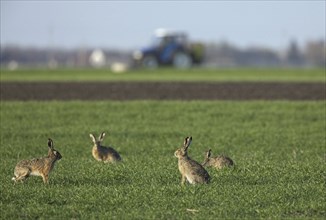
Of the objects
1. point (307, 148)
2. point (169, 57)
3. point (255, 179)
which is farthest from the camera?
point (169, 57)

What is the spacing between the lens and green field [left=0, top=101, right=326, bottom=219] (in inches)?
463

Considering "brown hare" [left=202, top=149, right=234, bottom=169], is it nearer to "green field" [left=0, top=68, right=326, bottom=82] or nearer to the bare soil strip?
the bare soil strip

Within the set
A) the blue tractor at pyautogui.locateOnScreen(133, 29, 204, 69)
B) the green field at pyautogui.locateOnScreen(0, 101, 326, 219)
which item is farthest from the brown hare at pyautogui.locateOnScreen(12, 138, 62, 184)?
the blue tractor at pyautogui.locateOnScreen(133, 29, 204, 69)

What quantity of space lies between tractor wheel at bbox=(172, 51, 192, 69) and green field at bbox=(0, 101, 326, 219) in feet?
172

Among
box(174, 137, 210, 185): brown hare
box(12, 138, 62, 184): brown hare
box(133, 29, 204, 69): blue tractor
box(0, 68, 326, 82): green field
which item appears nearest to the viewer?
box(174, 137, 210, 185): brown hare

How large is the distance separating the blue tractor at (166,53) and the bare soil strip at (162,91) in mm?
39919

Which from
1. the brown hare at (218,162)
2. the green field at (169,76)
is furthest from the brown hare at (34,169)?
the green field at (169,76)

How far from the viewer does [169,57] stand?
8231 centimetres

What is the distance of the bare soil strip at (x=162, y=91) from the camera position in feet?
110

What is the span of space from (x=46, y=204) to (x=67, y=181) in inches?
78.4

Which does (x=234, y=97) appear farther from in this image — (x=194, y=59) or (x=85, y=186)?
(x=194, y=59)

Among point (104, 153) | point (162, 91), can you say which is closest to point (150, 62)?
point (162, 91)

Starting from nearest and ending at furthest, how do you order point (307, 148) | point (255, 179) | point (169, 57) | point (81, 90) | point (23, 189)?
point (23, 189) → point (255, 179) → point (307, 148) → point (81, 90) → point (169, 57)

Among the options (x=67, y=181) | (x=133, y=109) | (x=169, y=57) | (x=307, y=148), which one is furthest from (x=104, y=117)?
(x=169, y=57)
